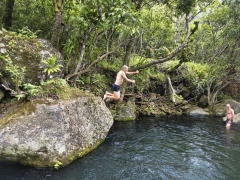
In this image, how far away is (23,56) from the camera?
865 centimetres

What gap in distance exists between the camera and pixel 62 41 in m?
12.3

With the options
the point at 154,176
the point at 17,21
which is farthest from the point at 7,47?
the point at 154,176

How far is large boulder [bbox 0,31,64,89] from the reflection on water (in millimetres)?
3343

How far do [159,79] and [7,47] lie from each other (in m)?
12.9

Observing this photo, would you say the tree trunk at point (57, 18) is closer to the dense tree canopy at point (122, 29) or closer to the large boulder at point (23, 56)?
the dense tree canopy at point (122, 29)

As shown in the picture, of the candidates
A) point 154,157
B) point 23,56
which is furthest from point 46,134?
point 154,157

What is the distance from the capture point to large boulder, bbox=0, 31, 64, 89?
8320 millimetres

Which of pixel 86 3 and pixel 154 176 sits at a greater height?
pixel 86 3

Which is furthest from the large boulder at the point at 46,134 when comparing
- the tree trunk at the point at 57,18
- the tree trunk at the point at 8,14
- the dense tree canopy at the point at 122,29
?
the tree trunk at the point at 8,14

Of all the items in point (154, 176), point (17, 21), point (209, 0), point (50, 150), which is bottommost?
point (154, 176)

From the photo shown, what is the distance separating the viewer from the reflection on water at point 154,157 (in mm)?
6762

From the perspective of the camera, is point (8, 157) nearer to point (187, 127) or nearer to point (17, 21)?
point (17, 21)

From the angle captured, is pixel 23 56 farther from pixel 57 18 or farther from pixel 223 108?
pixel 223 108

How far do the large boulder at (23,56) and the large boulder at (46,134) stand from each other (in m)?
1.60
